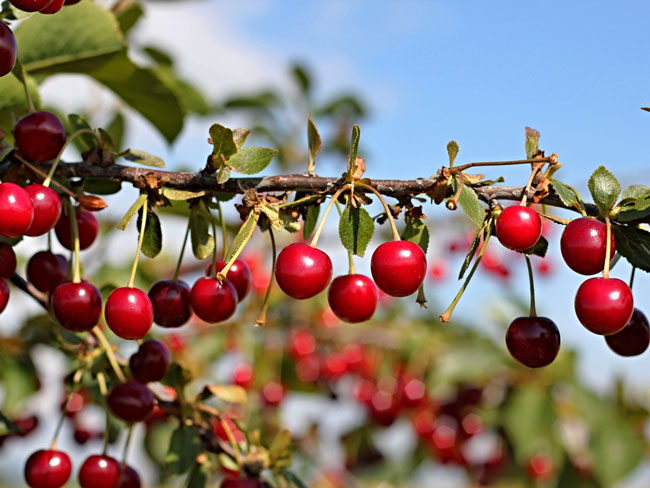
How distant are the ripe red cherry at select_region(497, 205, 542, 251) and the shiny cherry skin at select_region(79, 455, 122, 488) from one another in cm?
77

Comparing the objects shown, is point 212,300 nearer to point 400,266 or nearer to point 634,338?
point 400,266

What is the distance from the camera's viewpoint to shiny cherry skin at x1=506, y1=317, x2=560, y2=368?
991 mm

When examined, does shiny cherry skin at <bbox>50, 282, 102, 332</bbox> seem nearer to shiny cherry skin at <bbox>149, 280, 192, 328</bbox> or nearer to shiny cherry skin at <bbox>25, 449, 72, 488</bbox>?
shiny cherry skin at <bbox>149, 280, 192, 328</bbox>

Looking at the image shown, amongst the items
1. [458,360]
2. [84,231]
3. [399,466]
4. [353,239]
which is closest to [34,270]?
[84,231]

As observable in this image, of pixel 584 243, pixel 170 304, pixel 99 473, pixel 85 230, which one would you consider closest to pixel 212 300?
pixel 170 304

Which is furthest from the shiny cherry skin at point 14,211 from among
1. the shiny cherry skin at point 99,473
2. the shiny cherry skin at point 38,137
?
the shiny cherry skin at point 99,473

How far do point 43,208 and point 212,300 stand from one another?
0.26 metres

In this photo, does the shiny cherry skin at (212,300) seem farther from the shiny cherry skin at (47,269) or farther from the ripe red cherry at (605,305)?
the ripe red cherry at (605,305)

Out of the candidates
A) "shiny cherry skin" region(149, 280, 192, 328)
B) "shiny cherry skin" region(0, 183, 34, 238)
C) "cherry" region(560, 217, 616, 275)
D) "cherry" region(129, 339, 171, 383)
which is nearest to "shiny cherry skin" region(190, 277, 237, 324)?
"shiny cherry skin" region(149, 280, 192, 328)

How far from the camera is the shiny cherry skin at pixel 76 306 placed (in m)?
1.04

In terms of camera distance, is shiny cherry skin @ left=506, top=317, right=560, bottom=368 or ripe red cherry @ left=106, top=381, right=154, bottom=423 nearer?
shiny cherry skin @ left=506, top=317, right=560, bottom=368

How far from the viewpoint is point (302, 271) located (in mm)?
969

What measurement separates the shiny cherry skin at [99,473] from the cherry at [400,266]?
613 mm

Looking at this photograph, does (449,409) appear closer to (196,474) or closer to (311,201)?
(196,474)
